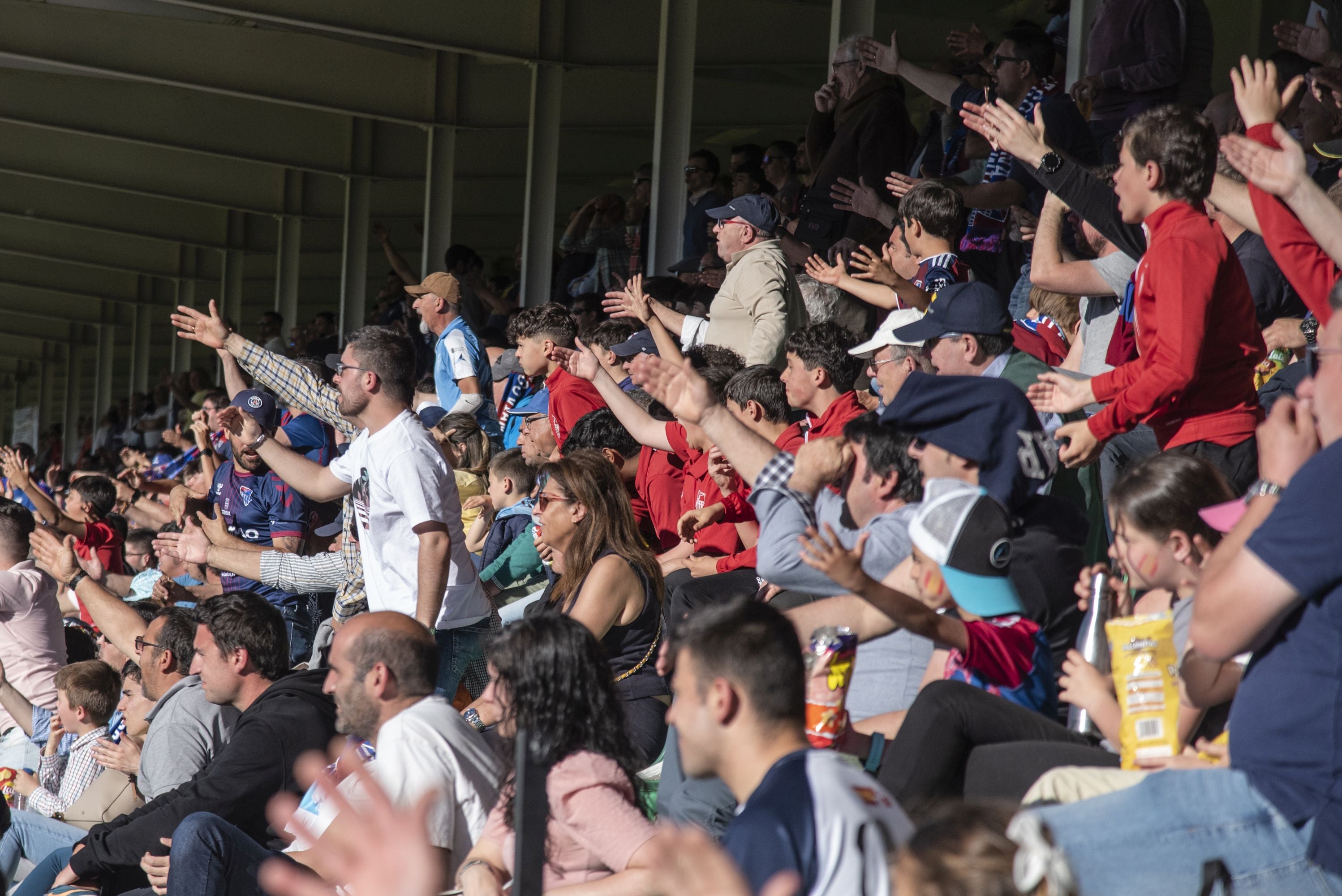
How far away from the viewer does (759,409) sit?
559 cm

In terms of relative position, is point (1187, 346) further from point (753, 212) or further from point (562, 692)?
point (753, 212)

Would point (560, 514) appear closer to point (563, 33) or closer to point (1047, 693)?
point (1047, 693)

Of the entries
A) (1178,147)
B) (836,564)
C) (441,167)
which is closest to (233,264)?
(441,167)

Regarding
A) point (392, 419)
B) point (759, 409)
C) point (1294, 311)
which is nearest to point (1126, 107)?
point (1294, 311)

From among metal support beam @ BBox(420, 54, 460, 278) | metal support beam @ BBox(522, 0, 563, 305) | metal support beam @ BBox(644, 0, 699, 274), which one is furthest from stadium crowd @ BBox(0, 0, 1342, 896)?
metal support beam @ BBox(420, 54, 460, 278)

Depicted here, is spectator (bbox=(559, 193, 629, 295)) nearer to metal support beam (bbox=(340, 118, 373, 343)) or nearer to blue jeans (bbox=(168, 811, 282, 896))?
metal support beam (bbox=(340, 118, 373, 343))

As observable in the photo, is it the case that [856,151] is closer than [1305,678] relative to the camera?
No

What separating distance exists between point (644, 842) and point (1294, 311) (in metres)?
2.97

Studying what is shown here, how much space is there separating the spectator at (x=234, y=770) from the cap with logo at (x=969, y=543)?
2416mm

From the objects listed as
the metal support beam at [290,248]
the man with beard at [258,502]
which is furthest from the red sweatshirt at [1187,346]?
the metal support beam at [290,248]

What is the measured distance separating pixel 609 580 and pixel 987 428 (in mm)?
1668

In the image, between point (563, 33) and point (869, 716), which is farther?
point (563, 33)

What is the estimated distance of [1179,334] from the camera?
12.6 feet

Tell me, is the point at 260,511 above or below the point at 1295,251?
below
